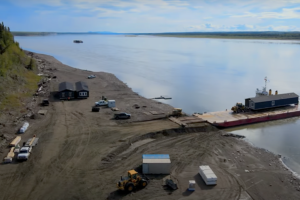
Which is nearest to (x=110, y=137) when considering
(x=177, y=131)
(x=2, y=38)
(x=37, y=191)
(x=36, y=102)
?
(x=177, y=131)

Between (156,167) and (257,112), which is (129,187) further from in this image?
(257,112)

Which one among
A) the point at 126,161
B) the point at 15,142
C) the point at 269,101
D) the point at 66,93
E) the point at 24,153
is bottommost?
the point at 126,161

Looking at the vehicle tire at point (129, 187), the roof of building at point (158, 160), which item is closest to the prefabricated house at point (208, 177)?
the roof of building at point (158, 160)

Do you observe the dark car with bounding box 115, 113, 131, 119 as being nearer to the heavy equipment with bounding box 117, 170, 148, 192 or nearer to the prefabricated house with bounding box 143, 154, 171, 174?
the prefabricated house with bounding box 143, 154, 171, 174

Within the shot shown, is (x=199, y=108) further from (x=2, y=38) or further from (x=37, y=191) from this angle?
(x=2, y=38)

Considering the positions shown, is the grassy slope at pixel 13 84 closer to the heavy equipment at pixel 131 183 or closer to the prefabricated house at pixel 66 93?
the prefabricated house at pixel 66 93

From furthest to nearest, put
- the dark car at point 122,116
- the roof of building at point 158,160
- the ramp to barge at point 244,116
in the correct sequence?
1. the ramp to barge at point 244,116
2. the dark car at point 122,116
3. the roof of building at point 158,160

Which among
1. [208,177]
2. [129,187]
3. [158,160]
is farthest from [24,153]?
[208,177]
